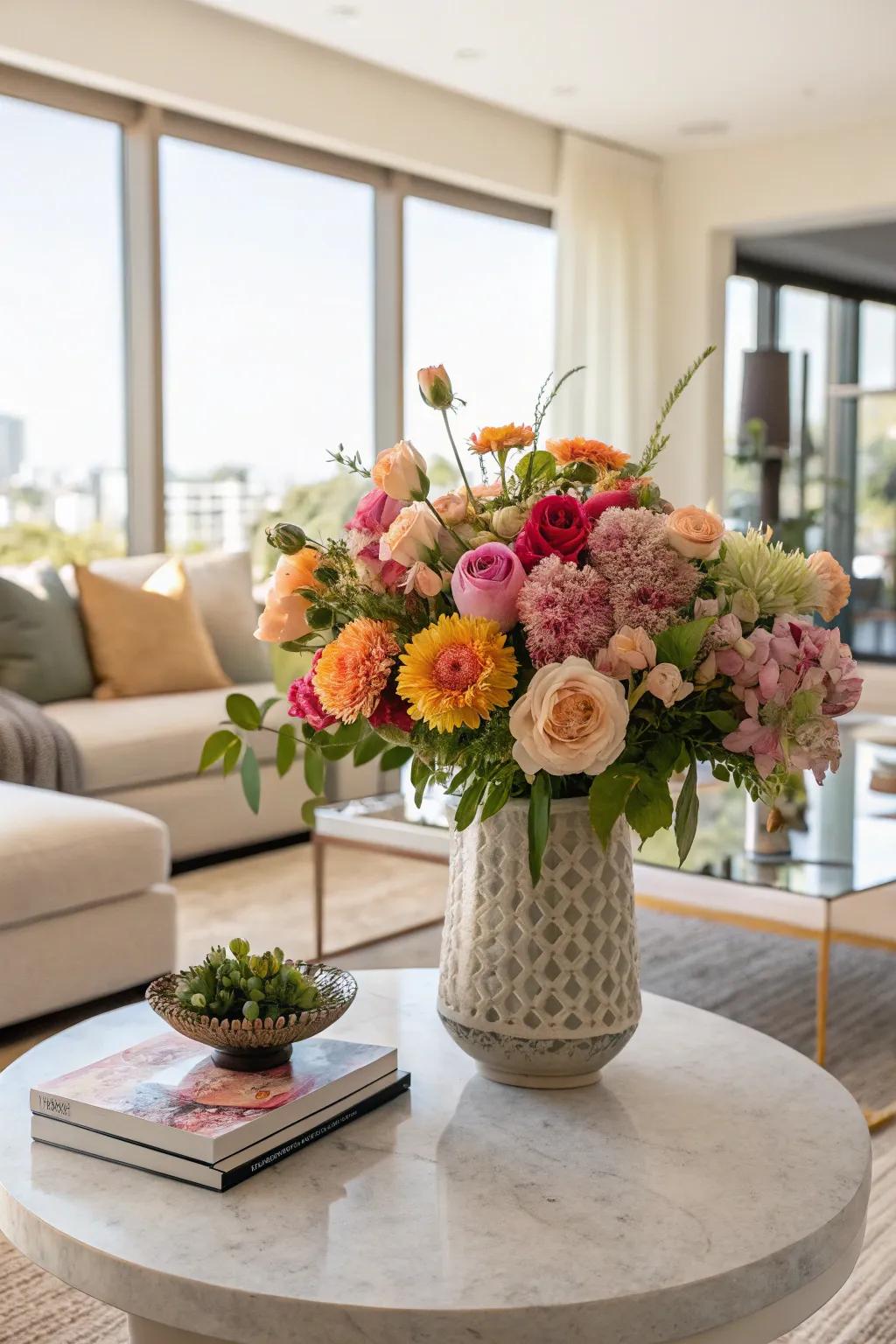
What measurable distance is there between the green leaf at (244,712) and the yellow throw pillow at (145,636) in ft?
9.77

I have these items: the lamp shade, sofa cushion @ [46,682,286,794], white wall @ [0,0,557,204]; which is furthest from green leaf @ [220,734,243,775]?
the lamp shade

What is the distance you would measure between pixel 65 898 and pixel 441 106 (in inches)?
172

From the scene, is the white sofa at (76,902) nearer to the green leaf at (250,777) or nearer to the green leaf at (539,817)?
the green leaf at (250,777)

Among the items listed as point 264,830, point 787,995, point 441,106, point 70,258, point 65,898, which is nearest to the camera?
point 65,898

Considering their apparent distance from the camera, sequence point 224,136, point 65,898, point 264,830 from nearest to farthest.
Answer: point 65,898
point 264,830
point 224,136

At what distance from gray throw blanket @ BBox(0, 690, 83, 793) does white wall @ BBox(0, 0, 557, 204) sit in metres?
2.16

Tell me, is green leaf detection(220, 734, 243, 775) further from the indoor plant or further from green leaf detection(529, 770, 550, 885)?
green leaf detection(529, 770, 550, 885)

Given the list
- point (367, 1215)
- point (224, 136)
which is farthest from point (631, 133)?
point (367, 1215)

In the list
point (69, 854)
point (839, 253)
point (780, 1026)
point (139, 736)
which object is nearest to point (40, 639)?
point (139, 736)

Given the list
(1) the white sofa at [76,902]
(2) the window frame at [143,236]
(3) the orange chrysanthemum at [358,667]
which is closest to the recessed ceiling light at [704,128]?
(2) the window frame at [143,236]

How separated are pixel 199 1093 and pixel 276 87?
15.6 ft

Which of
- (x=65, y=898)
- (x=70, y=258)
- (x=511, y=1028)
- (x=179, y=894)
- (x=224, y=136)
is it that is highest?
(x=224, y=136)

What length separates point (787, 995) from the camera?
2977 millimetres

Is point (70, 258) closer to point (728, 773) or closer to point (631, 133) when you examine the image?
point (631, 133)
